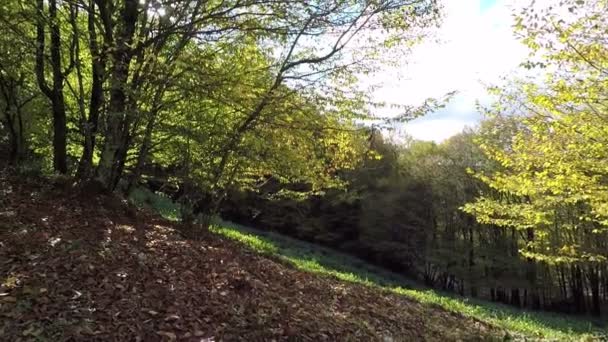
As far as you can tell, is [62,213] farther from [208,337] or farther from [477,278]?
[477,278]

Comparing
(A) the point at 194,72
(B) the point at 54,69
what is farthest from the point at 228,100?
(B) the point at 54,69

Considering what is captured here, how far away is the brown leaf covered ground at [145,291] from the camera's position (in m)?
4.18

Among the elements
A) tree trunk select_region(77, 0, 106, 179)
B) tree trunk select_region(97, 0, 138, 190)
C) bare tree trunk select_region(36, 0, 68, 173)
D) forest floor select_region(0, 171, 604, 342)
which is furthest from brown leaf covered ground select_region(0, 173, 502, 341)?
bare tree trunk select_region(36, 0, 68, 173)

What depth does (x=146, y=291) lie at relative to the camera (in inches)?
192

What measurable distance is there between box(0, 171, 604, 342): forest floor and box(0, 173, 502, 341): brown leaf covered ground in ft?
0.04

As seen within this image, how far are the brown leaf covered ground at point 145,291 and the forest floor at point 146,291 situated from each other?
0.5 inches

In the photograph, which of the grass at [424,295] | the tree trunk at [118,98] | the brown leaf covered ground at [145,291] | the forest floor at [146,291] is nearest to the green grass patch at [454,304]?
the grass at [424,295]

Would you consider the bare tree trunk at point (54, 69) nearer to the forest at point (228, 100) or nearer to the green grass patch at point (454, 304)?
the forest at point (228, 100)

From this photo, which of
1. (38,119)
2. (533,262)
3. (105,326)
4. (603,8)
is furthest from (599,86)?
(533,262)

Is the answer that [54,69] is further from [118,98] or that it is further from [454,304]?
[454,304]

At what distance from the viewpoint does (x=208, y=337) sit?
171 inches

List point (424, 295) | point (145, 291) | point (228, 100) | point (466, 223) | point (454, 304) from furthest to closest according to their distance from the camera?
point (466, 223), point (424, 295), point (454, 304), point (228, 100), point (145, 291)

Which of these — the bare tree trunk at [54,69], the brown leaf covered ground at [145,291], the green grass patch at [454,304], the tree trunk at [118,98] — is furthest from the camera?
the green grass patch at [454,304]

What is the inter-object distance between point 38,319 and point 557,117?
29.6 ft
